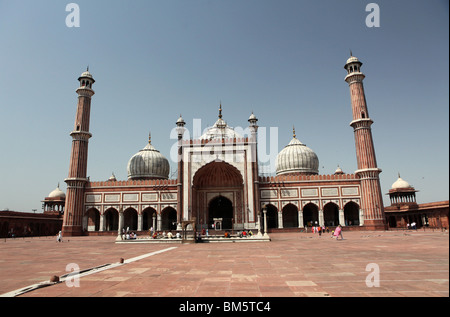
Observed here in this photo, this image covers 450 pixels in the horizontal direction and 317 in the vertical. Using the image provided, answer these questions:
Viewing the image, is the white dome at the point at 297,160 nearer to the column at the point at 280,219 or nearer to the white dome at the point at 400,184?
the column at the point at 280,219

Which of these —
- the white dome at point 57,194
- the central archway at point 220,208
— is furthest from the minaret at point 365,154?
the white dome at point 57,194

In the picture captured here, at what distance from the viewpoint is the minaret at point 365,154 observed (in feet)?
105

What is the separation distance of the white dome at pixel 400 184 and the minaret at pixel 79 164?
44.8 metres

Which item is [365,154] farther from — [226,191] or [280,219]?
[226,191]

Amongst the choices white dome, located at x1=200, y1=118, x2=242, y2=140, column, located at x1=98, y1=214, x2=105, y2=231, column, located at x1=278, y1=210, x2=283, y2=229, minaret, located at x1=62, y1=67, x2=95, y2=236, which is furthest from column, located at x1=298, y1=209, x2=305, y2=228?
minaret, located at x1=62, y1=67, x2=95, y2=236

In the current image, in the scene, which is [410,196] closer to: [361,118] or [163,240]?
[361,118]

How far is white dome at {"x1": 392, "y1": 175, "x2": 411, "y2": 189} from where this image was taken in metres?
45.6

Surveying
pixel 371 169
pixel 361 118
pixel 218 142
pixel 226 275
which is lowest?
pixel 226 275

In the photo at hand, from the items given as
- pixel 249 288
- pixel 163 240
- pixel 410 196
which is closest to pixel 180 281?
pixel 249 288

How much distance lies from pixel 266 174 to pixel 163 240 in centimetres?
1951

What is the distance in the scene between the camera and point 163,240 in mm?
21016

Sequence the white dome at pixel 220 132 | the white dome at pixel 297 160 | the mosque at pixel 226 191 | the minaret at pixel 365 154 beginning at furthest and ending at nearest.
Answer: the white dome at pixel 297 160 → the white dome at pixel 220 132 → the mosque at pixel 226 191 → the minaret at pixel 365 154

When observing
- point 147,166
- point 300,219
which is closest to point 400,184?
point 300,219

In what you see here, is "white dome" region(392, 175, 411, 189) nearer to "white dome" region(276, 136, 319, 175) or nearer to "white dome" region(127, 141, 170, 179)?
"white dome" region(276, 136, 319, 175)
